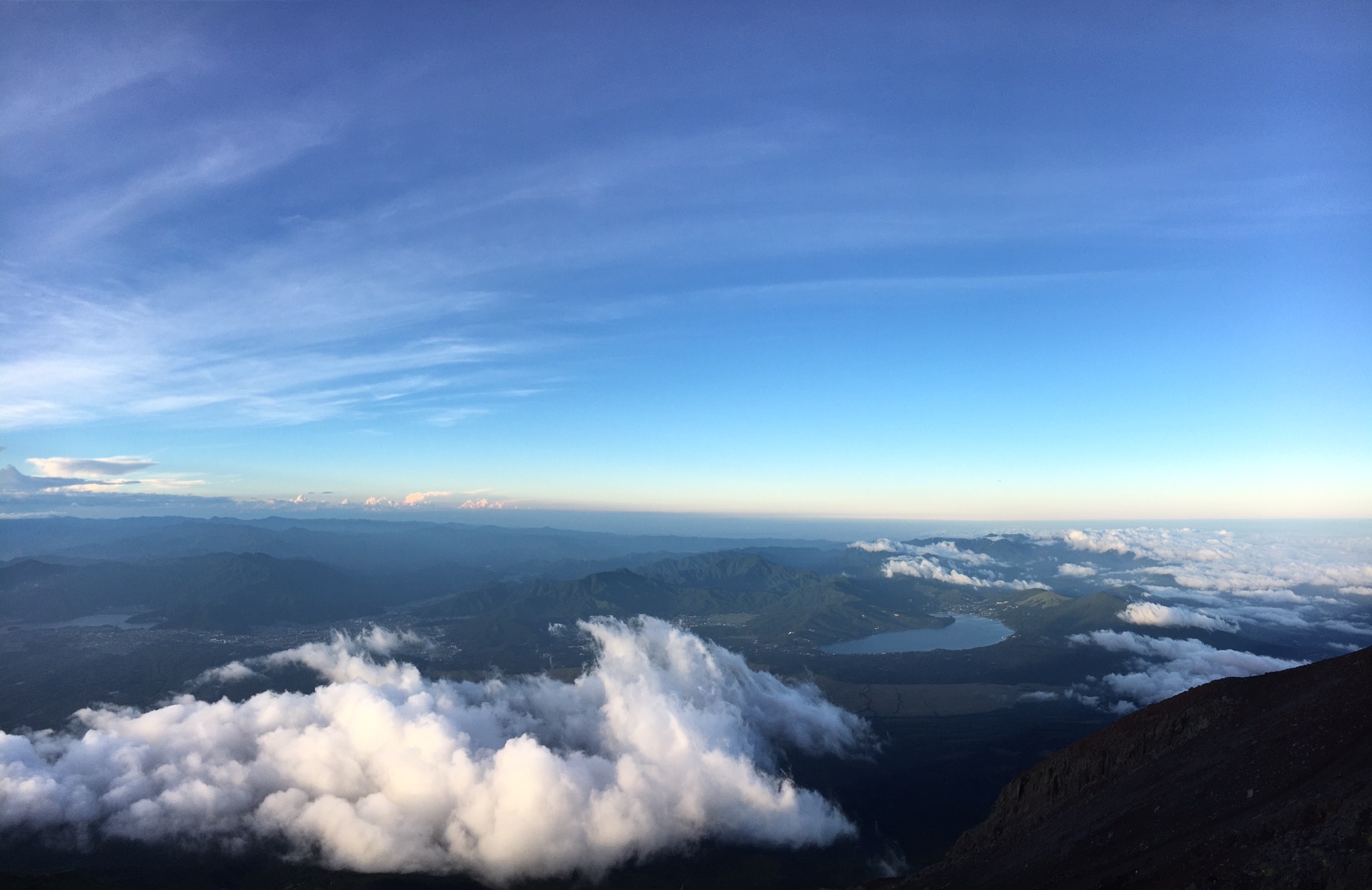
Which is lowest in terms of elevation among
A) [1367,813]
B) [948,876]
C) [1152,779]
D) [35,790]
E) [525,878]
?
[525,878]

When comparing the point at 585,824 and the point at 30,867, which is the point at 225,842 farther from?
the point at 585,824

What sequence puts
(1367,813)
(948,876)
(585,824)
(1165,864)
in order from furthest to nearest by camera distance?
1. (585,824)
2. (948,876)
3. (1165,864)
4. (1367,813)

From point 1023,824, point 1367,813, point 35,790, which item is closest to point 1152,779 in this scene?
point 1023,824

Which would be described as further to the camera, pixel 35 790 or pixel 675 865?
pixel 35 790

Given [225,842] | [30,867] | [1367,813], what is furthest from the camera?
[225,842]

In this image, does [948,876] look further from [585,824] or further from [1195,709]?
[585,824]

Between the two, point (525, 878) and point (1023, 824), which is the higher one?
point (1023, 824)
